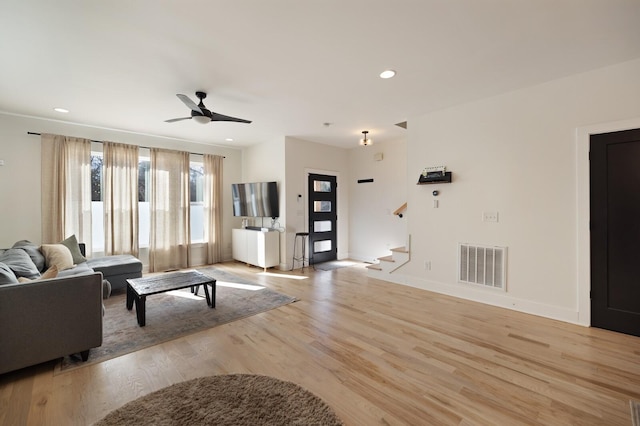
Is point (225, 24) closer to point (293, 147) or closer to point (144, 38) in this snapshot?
point (144, 38)

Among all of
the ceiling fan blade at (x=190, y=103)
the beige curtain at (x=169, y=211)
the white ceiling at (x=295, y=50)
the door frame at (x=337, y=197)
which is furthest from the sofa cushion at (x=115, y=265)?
the door frame at (x=337, y=197)

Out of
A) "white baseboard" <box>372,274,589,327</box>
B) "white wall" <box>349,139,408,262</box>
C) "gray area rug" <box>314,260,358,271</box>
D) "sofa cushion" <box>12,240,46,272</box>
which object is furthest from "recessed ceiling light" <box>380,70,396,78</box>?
"sofa cushion" <box>12,240,46,272</box>

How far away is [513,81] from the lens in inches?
127

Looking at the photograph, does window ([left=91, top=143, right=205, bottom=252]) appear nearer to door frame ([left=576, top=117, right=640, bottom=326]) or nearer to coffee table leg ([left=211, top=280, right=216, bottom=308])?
coffee table leg ([left=211, top=280, right=216, bottom=308])

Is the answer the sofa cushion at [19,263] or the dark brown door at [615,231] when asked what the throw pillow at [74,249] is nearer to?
the sofa cushion at [19,263]

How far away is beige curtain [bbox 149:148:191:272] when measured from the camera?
220 inches

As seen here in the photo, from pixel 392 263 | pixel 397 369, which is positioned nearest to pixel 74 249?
pixel 397 369

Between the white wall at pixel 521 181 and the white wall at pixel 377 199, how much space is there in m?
1.51

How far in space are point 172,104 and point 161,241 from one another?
306 centimetres

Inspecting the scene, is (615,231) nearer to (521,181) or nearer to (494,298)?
(521,181)

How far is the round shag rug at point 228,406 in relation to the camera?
5.59 feet

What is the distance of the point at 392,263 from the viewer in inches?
189

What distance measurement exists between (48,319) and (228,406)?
1710mm

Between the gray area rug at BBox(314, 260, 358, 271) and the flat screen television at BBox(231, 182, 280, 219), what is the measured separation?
1.49 metres
